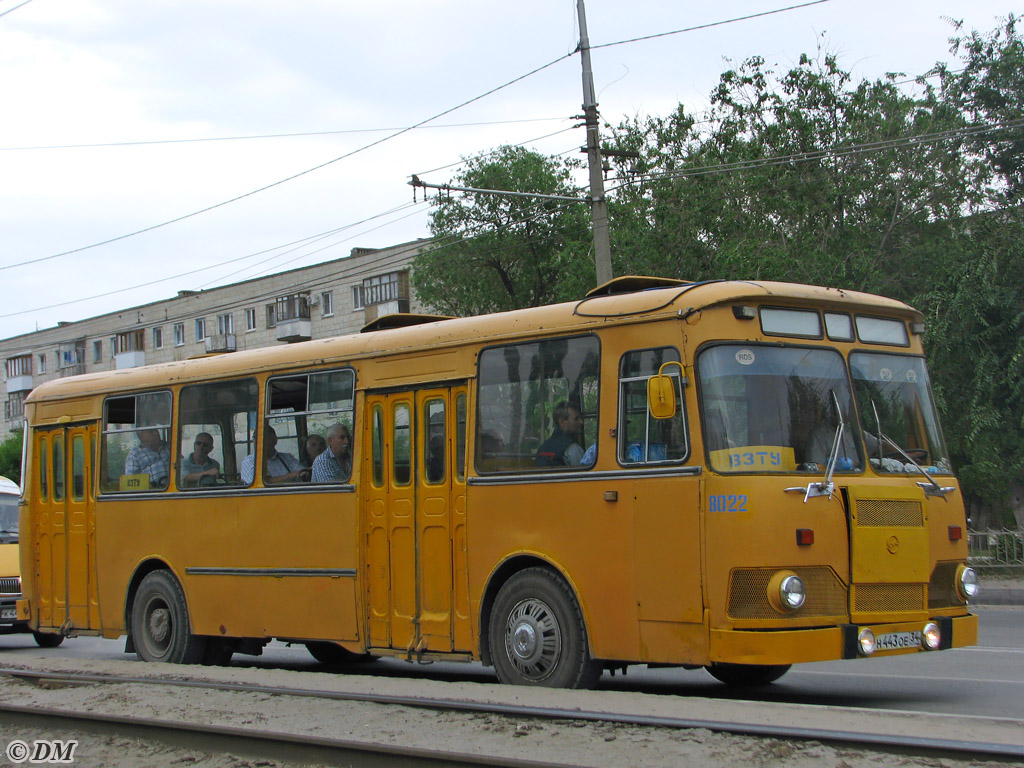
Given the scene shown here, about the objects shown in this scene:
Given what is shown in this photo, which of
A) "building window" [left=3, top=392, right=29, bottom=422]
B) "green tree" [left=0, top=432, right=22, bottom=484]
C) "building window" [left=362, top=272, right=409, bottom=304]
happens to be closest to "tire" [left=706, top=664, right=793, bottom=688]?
"building window" [left=362, top=272, right=409, bottom=304]

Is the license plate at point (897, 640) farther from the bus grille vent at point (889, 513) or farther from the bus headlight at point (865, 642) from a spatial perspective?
the bus grille vent at point (889, 513)

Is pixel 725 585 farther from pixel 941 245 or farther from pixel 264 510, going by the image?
pixel 941 245

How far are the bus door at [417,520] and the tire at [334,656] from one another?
8.86 feet

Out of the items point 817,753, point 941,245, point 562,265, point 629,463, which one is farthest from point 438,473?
point 562,265

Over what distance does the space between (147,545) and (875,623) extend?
7728mm

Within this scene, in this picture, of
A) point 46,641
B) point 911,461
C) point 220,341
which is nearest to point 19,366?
point 220,341

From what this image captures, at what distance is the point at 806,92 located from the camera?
29.3 m

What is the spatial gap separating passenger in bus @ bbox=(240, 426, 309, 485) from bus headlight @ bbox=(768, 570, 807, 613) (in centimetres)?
494

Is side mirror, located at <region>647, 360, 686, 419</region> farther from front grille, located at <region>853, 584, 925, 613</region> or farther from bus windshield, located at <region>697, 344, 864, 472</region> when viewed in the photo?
front grille, located at <region>853, 584, 925, 613</region>

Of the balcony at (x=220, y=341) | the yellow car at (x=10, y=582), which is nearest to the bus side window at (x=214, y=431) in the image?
the yellow car at (x=10, y=582)

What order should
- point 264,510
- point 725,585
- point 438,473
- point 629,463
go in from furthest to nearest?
point 264,510 < point 438,473 < point 629,463 < point 725,585

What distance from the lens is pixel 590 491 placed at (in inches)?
354

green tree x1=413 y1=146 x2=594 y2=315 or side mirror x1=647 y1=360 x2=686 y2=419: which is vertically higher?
green tree x1=413 y1=146 x2=594 y2=315

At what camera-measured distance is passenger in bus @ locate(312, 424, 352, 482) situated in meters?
11.0
